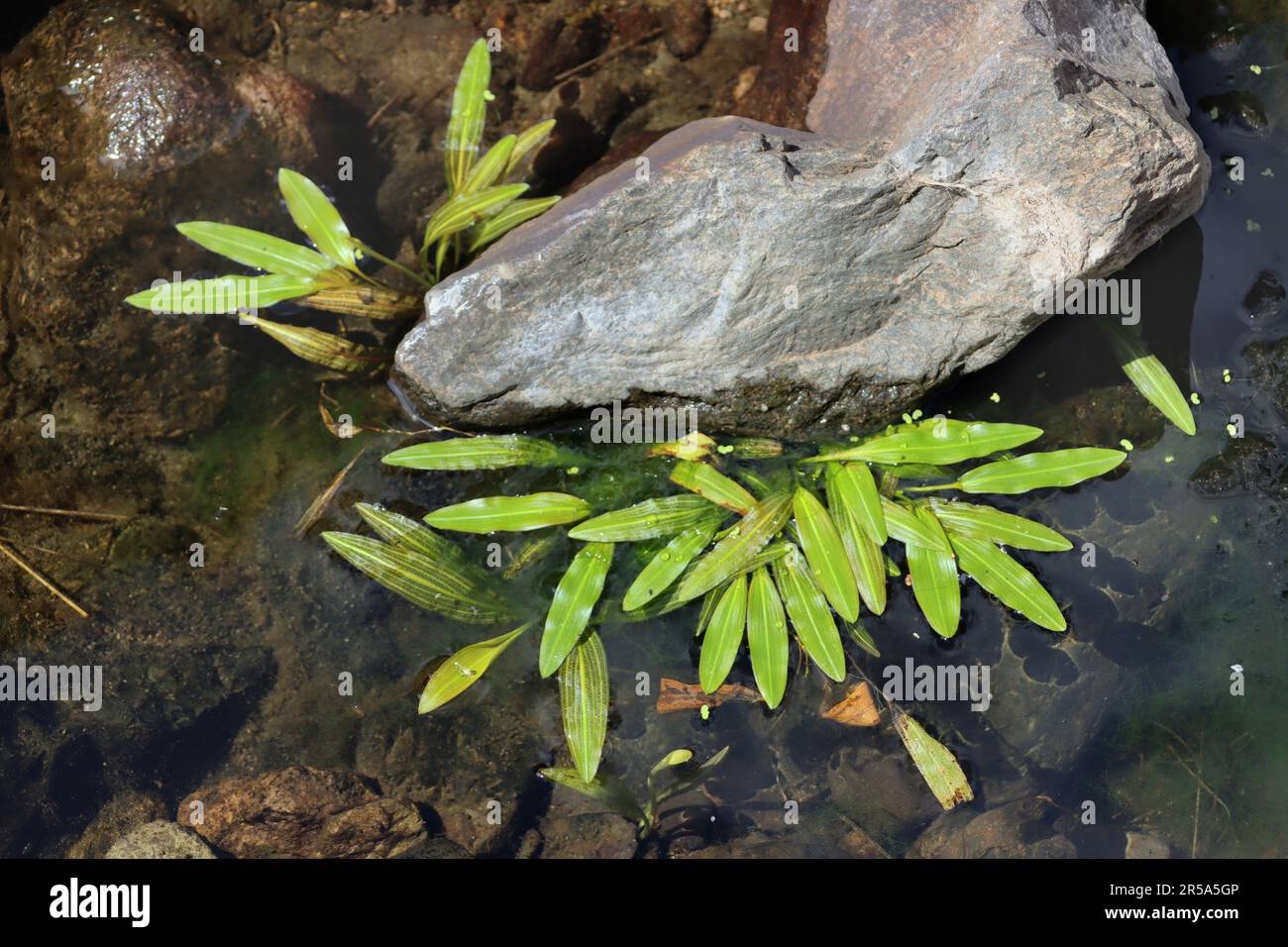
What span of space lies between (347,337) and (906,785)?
3.12 metres

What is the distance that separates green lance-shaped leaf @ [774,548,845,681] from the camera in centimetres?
366

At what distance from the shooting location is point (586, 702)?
3750mm

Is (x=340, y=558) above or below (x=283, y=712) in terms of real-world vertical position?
above

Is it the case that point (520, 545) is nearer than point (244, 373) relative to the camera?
Yes

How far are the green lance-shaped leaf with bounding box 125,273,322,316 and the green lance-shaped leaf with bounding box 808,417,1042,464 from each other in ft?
8.26

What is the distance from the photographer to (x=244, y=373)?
4.32 m

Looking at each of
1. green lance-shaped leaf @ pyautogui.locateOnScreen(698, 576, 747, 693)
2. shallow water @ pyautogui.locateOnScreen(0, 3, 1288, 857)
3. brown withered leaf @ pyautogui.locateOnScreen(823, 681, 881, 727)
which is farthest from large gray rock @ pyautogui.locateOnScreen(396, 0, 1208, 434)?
brown withered leaf @ pyautogui.locateOnScreen(823, 681, 881, 727)

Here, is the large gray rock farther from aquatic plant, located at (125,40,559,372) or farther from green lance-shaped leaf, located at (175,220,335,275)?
green lance-shaped leaf, located at (175,220,335,275)

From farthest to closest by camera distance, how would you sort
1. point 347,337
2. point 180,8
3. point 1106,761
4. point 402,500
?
point 180,8 < point 347,337 < point 402,500 < point 1106,761

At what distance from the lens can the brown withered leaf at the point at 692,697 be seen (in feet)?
12.9

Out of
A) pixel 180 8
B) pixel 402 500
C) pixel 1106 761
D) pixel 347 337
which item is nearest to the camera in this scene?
pixel 1106 761

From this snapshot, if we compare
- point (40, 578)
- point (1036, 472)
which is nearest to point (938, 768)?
point (1036, 472)
